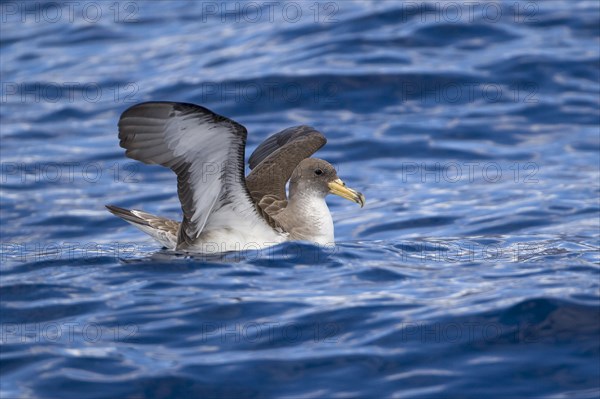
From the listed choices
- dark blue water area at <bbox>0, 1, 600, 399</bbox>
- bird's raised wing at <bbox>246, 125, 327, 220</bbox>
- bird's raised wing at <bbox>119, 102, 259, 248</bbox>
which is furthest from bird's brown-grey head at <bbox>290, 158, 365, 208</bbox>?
bird's raised wing at <bbox>119, 102, 259, 248</bbox>

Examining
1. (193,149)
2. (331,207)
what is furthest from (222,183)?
(331,207)

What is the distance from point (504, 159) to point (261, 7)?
25.8 ft

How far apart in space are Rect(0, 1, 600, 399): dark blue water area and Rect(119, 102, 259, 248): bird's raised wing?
0.54 metres

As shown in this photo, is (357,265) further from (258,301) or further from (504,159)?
(504,159)

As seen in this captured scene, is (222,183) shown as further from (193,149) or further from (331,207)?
(331,207)

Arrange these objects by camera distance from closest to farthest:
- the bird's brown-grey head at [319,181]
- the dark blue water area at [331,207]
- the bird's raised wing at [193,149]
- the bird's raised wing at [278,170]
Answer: the dark blue water area at [331,207] < the bird's raised wing at [193,149] < the bird's brown-grey head at [319,181] < the bird's raised wing at [278,170]

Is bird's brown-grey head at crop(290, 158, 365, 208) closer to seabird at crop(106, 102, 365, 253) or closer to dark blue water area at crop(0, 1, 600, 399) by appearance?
seabird at crop(106, 102, 365, 253)

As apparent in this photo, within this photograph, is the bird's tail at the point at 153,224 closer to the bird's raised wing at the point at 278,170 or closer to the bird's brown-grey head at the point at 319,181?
the bird's raised wing at the point at 278,170

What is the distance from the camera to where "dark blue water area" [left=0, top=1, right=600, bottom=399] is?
24.7 feet

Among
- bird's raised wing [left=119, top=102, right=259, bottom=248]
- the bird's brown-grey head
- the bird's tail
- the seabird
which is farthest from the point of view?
the bird's brown-grey head

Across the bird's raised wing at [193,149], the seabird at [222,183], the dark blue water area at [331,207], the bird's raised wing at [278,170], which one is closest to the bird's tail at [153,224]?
the seabird at [222,183]

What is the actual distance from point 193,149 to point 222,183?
0.57 m

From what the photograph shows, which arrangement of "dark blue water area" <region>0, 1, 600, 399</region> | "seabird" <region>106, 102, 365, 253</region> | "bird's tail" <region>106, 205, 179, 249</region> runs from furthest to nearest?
"bird's tail" <region>106, 205, 179, 249</region>
"seabird" <region>106, 102, 365, 253</region>
"dark blue water area" <region>0, 1, 600, 399</region>

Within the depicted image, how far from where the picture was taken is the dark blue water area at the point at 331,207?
7531 mm
